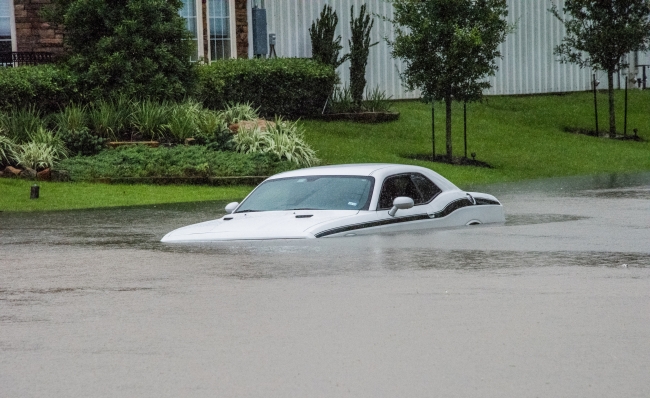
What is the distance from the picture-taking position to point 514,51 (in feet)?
138

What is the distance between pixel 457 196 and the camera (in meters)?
15.0

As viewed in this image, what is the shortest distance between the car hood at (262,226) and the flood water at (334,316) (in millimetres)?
145

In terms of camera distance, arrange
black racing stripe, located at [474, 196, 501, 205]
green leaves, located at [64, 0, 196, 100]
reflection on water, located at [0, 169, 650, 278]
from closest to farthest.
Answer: reflection on water, located at [0, 169, 650, 278]
black racing stripe, located at [474, 196, 501, 205]
green leaves, located at [64, 0, 196, 100]

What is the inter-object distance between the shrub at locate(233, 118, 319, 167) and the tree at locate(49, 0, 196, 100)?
3.11 m

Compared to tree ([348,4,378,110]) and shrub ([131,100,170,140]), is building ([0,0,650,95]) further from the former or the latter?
shrub ([131,100,170,140])

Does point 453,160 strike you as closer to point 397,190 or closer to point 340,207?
point 397,190

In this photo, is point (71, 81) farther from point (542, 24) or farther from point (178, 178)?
point (542, 24)

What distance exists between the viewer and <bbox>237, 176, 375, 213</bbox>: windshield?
44.9 ft

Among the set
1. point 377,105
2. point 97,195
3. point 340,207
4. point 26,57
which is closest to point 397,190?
point 340,207

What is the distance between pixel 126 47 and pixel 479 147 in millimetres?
8765

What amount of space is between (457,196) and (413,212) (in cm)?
113

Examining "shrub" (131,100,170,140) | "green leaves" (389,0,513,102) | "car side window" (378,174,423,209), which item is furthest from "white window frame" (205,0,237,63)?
"car side window" (378,174,423,209)

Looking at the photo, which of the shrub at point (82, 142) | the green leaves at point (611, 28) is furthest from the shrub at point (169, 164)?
the green leaves at point (611, 28)

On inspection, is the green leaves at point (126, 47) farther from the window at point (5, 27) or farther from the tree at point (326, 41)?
the tree at point (326, 41)
